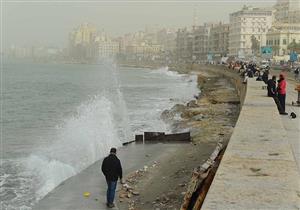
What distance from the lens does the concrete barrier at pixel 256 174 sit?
4945 mm

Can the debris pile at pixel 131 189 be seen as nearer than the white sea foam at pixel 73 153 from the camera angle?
Yes

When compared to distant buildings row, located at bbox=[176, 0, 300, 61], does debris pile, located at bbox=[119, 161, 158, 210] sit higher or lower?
lower

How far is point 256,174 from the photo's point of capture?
6.16 m

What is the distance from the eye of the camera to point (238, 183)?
5664 millimetres

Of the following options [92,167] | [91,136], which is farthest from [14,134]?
[92,167]

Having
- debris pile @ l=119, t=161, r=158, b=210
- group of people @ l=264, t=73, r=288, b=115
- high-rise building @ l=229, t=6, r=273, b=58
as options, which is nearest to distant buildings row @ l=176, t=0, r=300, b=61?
high-rise building @ l=229, t=6, r=273, b=58

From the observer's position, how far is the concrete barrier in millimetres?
4945

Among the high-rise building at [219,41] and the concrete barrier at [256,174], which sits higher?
the high-rise building at [219,41]

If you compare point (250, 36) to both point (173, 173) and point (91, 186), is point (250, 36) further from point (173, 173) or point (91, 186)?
point (91, 186)

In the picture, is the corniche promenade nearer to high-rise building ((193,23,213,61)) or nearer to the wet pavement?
the wet pavement

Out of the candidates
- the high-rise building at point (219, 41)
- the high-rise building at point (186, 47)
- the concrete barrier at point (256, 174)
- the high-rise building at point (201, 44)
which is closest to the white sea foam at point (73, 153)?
the concrete barrier at point (256, 174)

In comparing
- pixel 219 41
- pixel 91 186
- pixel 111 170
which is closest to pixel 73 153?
pixel 91 186

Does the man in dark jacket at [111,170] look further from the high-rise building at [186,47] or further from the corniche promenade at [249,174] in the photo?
the high-rise building at [186,47]

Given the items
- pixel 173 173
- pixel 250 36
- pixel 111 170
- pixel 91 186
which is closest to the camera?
pixel 111 170
